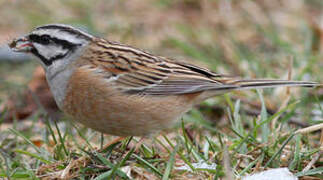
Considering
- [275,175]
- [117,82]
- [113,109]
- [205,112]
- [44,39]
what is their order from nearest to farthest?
1. [275,175]
2. [113,109]
3. [117,82]
4. [44,39]
5. [205,112]

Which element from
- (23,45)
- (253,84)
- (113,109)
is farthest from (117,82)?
(253,84)

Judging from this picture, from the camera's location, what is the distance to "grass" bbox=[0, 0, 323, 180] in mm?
4000

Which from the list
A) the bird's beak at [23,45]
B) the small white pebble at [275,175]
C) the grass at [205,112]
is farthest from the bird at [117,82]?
the small white pebble at [275,175]

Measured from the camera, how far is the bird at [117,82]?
13.8 ft

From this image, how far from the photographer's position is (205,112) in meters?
6.11

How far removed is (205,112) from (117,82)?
1922 millimetres

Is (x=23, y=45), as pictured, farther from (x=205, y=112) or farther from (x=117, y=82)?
(x=205, y=112)

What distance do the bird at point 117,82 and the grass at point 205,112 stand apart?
23 centimetres

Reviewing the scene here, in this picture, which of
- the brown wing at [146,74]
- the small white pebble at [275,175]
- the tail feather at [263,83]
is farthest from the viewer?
the brown wing at [146,74]

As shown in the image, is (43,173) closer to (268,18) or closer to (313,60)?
(313,60)

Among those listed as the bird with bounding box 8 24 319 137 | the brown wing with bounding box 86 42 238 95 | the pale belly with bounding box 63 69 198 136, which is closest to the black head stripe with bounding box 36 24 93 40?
the bird with bounding box 8 24 319 137

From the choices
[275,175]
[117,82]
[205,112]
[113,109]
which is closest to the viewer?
[275,175]

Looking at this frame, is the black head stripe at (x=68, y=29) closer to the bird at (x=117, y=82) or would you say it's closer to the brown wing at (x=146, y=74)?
the bird at (x=117, y=82)

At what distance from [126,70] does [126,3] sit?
A: 5.17 m
